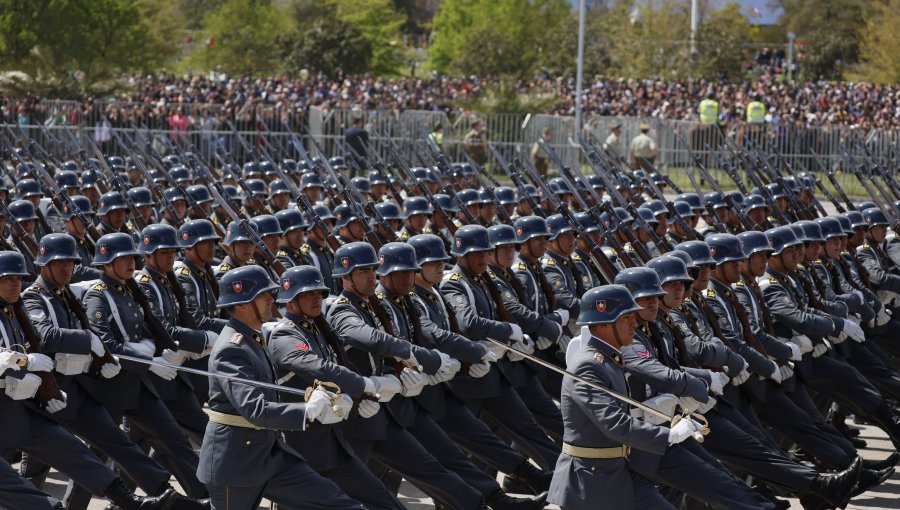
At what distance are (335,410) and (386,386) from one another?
82 cm

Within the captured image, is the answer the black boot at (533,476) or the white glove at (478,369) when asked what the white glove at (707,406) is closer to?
the black boot at (533,476)

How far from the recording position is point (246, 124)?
30.5 m

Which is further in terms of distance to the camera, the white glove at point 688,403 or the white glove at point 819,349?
the white glove at point 819,349

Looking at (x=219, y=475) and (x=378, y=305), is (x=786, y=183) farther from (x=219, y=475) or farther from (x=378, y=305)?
(x=219, y=475)

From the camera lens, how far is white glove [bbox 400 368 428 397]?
7586 millimetres

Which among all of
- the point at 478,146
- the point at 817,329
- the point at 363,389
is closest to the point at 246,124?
the point at 478,146

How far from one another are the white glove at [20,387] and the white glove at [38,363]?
71mm

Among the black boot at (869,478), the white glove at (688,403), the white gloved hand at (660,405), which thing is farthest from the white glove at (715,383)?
the black boot at (869,478)

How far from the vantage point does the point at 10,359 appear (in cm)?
705

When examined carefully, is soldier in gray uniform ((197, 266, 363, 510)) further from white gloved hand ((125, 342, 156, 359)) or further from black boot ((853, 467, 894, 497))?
black boot ((853, 467, 894, 497))

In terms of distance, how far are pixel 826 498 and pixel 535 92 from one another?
26.2 m

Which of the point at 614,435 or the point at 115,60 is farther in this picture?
the point at 115,60

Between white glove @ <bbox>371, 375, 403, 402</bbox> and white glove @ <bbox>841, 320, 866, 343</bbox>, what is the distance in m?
3.94

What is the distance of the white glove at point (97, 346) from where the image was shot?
26.1ft
